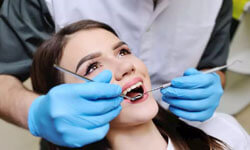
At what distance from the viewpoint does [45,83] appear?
878 millimetres

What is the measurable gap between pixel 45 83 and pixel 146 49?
17.6 inches

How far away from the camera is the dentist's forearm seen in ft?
2.51

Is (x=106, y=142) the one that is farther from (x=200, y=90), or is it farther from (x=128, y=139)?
(x=200, y=90)

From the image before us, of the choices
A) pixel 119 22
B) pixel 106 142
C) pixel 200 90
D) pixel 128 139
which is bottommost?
pixel 106 142

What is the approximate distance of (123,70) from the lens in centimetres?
71

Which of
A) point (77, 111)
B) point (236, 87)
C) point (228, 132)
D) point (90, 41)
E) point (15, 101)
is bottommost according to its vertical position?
point (236, 87)

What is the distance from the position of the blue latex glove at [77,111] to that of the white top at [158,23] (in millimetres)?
383

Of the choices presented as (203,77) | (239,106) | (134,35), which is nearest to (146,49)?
(134,35)

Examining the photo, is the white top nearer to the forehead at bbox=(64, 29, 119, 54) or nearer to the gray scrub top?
→ the gray scrub top

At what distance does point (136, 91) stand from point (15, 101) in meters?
0.41

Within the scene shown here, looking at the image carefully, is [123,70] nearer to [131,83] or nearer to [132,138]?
[131,83]

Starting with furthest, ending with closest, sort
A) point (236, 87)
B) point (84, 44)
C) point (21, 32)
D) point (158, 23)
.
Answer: point (236, 87) → point (158, 23) → point (21, 32) → point (84, 44)

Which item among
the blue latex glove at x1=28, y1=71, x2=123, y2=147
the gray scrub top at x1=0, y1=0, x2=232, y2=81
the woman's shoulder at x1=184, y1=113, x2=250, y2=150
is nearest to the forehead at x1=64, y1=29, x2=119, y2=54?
the blue latex glove at x1=28, y1=71, x2=123, y2=147

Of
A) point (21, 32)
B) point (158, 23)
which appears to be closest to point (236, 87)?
point (158, 23)
